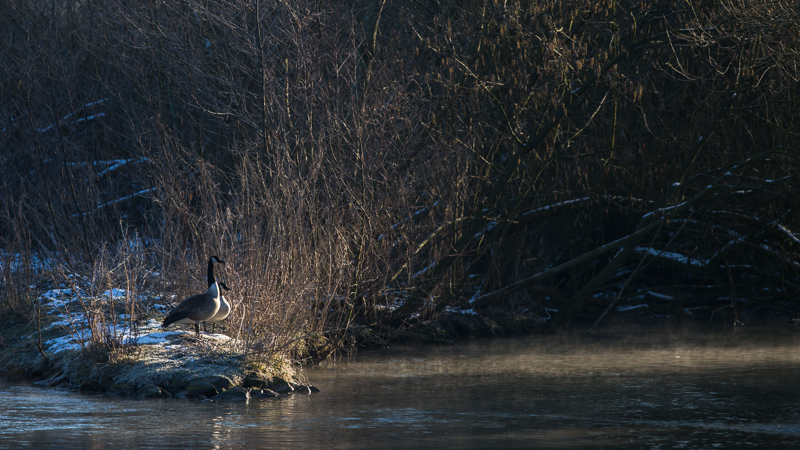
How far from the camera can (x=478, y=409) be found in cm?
1186

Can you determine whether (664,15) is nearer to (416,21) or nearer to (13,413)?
(416,21)

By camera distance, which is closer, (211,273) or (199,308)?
(199,308)

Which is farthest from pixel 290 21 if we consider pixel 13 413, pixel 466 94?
pixel 13 413

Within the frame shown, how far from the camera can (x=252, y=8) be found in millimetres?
17484

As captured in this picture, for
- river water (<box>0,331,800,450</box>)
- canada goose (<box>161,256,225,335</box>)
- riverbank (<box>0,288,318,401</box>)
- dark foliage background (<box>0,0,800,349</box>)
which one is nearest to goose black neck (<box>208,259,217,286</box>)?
canada goose (<box>161,256,225,335</box>)

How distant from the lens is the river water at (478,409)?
10.0m

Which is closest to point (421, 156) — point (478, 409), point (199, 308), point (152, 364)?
point (199, 308)

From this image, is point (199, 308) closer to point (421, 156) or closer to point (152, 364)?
point (152, 364)

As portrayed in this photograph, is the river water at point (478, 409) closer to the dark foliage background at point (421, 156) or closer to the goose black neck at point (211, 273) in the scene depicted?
the goose black neck at point (211, 273)

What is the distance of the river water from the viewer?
32.9ft

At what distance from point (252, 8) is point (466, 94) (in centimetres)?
425

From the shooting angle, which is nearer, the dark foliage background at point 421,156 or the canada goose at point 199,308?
the canada goose at point 199,308

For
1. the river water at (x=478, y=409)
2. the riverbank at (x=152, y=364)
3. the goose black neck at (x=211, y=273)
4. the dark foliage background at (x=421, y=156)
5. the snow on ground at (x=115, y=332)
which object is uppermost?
the dark foliage background at (x=421, y=156)

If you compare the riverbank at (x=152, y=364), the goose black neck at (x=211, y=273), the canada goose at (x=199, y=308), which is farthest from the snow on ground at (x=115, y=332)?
the goose black neck at (x=211, y=273)
